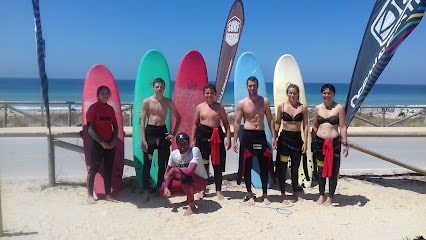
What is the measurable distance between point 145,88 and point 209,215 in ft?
6.93

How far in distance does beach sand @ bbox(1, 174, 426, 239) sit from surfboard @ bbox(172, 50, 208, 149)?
973mm

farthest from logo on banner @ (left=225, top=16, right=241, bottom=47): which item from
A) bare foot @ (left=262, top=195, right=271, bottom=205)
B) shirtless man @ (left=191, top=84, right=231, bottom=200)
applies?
bare foot @ (left=262, top=195, right=271, bottom=205)

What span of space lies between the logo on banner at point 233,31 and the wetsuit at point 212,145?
230 centimetres

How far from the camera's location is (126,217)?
14.2 ft

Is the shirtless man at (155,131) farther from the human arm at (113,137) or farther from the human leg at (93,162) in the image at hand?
the human leg at (93,162)

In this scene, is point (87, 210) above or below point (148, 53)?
below

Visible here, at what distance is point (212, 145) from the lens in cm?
487

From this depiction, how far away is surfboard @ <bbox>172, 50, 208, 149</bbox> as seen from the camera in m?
5.83

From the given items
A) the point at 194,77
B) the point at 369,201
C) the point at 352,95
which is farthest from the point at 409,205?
the point at 194,77

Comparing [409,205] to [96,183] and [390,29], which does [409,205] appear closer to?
[390,29]

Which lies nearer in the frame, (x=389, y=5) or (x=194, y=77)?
(x=389, y=5)

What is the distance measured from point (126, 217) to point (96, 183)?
1035 millimetres

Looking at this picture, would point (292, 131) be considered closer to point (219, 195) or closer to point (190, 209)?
point (219, 195)

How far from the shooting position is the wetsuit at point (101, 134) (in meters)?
4.72
